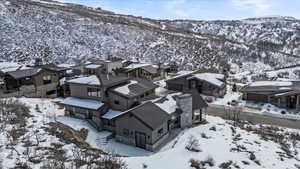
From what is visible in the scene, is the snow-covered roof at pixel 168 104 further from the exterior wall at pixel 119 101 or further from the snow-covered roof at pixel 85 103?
the snow-covered roof at pixel 85 103

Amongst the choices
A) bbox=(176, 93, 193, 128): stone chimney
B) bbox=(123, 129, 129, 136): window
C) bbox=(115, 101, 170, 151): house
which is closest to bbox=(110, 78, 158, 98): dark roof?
bbox=(115, 101, 170, 151): house

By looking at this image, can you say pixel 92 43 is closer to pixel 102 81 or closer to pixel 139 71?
pixel 139 71

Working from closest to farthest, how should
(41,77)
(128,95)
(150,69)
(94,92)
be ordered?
(128,95) < (94,92) < (41,77) < (150,69)

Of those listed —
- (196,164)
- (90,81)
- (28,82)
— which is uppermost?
(90,81)

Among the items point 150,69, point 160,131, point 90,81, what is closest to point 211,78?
point 150,69

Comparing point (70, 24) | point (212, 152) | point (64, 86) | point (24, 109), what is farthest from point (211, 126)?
point (70, 24)

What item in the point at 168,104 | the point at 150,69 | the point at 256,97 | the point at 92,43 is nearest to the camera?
the point at 168,104

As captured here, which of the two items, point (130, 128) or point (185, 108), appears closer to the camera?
point (130, 128)
